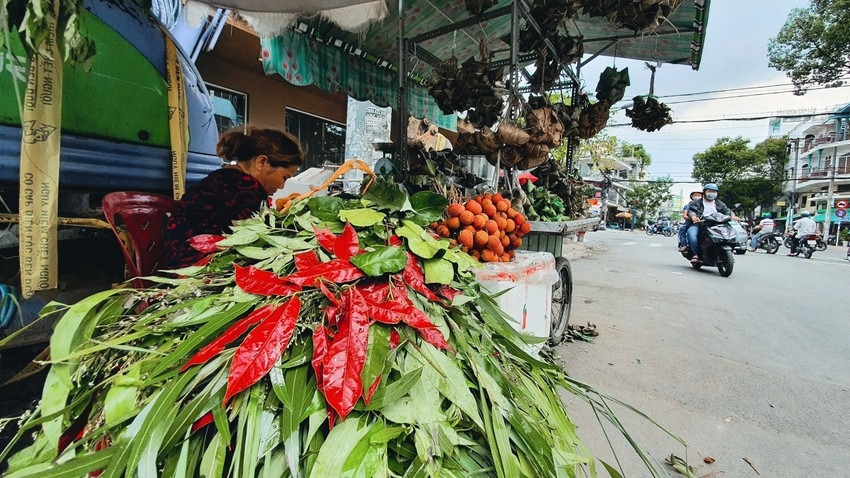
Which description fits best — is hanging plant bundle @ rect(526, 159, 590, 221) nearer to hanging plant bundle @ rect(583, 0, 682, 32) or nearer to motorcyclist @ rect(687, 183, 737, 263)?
hanging plant bundle @ rect(583, 0, 682, 32)

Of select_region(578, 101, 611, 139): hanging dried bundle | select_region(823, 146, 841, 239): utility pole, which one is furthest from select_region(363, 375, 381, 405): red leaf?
select_region(823, 146, 841, 239): utility pole

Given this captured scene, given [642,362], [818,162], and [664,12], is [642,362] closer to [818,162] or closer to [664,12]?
[664,12]

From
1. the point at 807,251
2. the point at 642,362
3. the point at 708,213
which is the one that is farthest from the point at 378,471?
the point at 807,251

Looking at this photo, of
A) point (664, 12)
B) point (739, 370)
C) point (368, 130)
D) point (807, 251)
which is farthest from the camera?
point (807, 251)

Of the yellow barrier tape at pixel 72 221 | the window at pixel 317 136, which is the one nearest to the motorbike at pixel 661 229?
the window at pixel 317 136

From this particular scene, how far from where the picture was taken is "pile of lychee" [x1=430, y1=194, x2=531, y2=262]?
1.72 m

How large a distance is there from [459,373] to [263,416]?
16.0 inches

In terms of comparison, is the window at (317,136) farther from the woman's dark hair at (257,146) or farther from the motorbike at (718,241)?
the motorbike at (718,241)

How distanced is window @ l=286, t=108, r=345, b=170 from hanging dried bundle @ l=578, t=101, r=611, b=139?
4.27 meters

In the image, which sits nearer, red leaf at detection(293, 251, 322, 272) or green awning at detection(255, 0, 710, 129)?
red leaf at detection(293, 251, 322, 272)

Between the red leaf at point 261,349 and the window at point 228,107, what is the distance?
514cm

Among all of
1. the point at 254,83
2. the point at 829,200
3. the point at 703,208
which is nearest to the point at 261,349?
the point at 254,83

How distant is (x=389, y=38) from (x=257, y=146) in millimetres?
2283

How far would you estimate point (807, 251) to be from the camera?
11.5 meters
